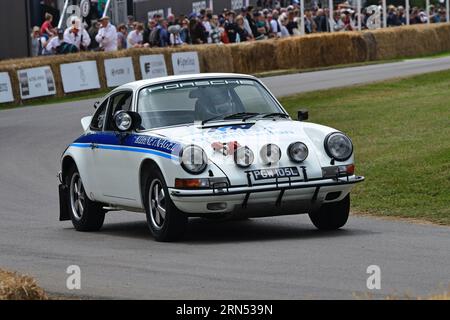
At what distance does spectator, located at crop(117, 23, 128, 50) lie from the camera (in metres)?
36.4

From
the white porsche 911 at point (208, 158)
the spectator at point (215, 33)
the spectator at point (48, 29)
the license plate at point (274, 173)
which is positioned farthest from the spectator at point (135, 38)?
the license plate at point (274, 173)

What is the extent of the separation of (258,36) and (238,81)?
29691mm

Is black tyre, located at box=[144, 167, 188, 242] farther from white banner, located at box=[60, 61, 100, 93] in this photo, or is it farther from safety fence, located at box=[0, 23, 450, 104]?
white banner, located at box=[60, 61, 100, 93]

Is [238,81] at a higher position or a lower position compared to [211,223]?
higher

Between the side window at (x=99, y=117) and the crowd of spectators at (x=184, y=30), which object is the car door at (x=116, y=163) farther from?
the crowd of spectators at (x=184, y=30)

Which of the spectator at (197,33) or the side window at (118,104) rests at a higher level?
the side window at (118,104)

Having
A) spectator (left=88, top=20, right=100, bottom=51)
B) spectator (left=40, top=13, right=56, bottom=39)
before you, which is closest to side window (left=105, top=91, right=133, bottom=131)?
spectator (left=40, top=13, right=56, bottom=39)

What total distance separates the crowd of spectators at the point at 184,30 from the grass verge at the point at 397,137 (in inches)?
311

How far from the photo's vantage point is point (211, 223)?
12328mm

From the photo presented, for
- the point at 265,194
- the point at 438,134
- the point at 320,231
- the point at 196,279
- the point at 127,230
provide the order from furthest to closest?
the point at 438,134 < the point at 127,230 < the point at 320,231 < the point at 265,194 < the point at 196,279

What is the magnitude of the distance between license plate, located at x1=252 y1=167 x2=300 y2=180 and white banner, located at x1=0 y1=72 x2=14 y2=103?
67.8 ft

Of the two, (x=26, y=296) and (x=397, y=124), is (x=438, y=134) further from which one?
(x=26, y=296)

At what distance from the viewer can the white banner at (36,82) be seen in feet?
101

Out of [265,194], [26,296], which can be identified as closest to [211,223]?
[265,194]
